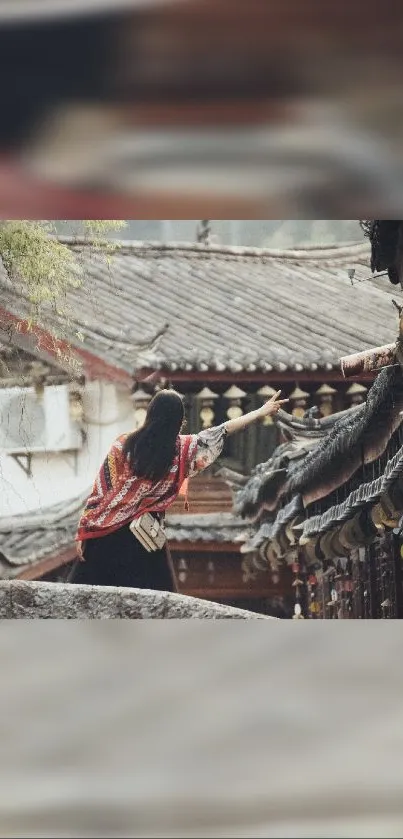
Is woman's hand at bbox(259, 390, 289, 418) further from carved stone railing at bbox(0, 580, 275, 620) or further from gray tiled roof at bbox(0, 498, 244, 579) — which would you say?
carved stone railing at bbox(0, 580, 275, 620)

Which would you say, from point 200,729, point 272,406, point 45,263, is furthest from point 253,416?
point 200,729

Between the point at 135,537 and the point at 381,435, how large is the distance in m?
0.89

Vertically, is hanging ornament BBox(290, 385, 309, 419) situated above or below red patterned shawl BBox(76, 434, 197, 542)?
above

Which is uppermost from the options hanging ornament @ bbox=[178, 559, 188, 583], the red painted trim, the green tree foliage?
the green tree foliage

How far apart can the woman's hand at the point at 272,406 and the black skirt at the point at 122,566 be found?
0.58 m

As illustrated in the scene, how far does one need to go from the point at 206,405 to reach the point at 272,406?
0.75 ft

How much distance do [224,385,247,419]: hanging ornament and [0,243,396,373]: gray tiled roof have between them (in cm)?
9

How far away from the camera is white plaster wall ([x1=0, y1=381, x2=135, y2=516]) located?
13.9ft
